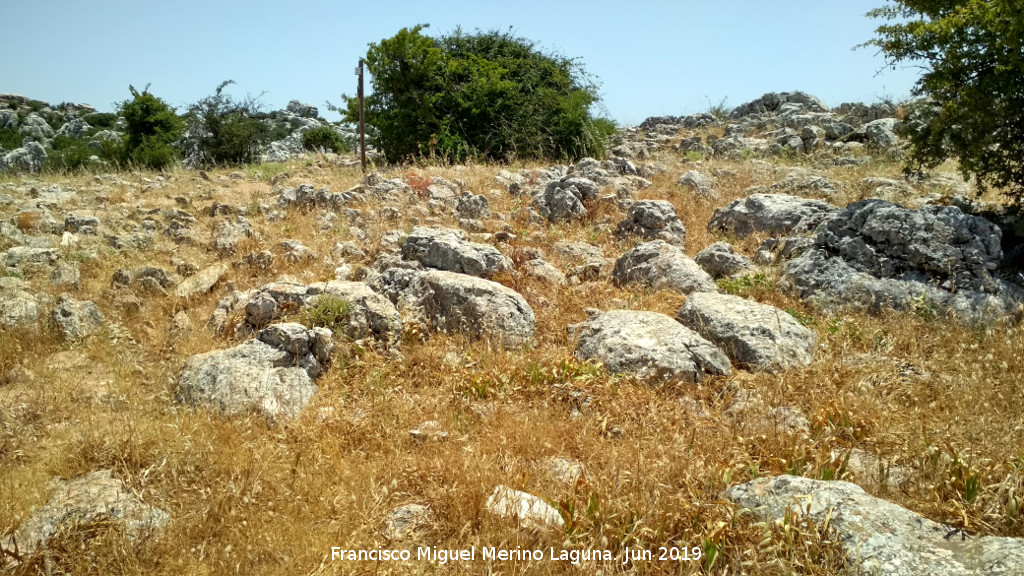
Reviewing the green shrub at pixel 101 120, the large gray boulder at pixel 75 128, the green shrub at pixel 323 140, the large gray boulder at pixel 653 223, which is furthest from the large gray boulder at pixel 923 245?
the green shrub at pixel 101 120

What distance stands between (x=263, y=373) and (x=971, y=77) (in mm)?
7775

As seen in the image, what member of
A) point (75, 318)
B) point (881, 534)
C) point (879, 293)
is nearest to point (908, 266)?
point (879, 293)

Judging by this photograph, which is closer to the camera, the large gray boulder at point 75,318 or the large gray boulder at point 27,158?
the large gray boulder at point 75,318

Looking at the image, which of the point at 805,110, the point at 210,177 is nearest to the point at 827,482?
the point at 210,177

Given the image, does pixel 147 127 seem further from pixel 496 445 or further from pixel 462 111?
pixel 496 445

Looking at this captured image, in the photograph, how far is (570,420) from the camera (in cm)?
409

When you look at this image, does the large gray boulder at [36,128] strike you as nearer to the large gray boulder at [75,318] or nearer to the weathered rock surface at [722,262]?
the large gray boulder at [75,318]

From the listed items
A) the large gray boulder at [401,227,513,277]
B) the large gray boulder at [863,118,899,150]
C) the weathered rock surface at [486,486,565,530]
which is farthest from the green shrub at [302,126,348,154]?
the weathered rock surface at [486,486,565,530]

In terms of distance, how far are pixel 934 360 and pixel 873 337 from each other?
1.70 ft

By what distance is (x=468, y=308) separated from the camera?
17.9ft

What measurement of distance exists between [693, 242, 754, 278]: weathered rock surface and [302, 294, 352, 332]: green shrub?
4.14 metres

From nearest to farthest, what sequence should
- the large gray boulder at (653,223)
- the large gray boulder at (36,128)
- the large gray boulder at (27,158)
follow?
the large gray boulder at (653,223)
the large gray boulder at (27,158)
the large gray boulder at (36,128)

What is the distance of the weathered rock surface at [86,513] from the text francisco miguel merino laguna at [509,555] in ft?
3.22

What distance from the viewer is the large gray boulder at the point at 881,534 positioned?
2.46m
